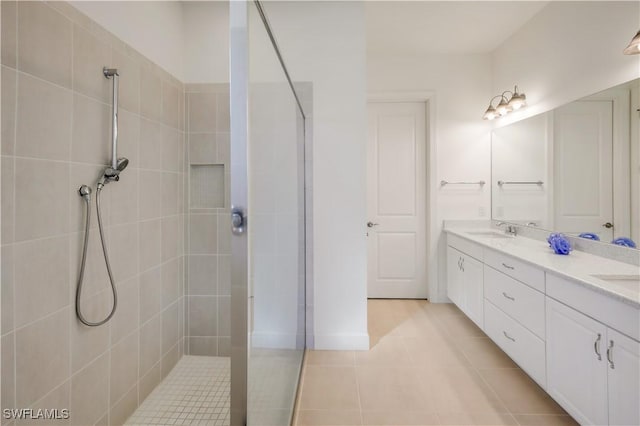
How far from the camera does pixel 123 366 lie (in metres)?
1.72

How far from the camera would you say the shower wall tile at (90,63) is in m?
1.42

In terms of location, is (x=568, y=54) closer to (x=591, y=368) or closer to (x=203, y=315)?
(x=591, y=368)

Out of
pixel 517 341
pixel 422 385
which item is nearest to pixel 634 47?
pixel 517 341

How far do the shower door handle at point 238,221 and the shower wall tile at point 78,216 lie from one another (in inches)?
37.7

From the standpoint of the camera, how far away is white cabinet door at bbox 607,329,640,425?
1197 millimetres

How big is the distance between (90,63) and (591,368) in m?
2.78

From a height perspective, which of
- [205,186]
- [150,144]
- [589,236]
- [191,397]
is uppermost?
[150,144]

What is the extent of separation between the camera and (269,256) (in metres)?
1.12

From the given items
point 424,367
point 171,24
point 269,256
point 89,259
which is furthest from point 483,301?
point 171,24

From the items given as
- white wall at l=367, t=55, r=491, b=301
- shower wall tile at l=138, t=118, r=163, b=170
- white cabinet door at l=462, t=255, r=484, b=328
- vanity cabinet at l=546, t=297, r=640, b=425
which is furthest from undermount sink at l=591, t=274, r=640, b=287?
shower wall tile at l=138, t=118, r=163, b=170

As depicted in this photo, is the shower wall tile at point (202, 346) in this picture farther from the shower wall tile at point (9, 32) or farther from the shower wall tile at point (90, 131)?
the shower wall tile at point (9, 32)

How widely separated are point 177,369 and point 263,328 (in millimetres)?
1630

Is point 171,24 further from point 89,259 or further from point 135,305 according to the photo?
point 135,305

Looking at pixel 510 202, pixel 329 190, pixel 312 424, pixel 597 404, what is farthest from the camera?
pixel 510 202
